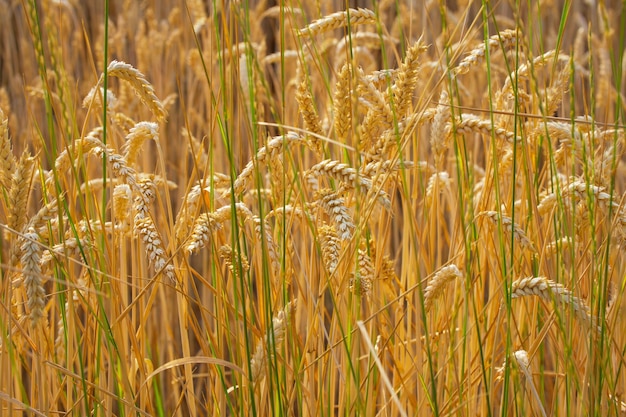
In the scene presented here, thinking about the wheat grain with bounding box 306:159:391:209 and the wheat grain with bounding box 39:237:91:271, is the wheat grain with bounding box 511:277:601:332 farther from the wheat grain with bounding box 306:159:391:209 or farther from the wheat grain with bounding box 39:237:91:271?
the wheat grain with bounding box 39:237:91:271

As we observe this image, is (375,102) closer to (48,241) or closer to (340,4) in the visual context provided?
(48,241)

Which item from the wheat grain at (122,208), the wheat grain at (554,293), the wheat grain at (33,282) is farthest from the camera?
the wheat grain at (122,208)

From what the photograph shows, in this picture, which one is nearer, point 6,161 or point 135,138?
point 6,161

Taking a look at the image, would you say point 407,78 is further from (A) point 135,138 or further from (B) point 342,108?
(A) point 135,138

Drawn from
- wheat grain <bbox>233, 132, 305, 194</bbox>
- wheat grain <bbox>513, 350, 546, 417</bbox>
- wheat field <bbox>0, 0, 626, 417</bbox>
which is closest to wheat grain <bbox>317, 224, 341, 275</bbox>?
wheat field <bbox>0, 0, 626, 417</bbox>

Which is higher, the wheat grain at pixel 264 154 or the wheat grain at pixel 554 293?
the wheat grain at pixel 264 154

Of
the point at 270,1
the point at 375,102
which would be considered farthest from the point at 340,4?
the point at 375,102

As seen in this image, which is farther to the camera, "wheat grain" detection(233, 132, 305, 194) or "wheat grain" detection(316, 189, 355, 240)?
"wheat grain" detection(233, 132, 305, 194)

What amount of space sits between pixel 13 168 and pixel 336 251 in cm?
34

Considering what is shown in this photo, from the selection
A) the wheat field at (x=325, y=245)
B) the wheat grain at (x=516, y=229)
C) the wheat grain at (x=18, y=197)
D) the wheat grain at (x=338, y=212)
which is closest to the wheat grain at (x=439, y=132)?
the wheat field at (x=325, y=245)

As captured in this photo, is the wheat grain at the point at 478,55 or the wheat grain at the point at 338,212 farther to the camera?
the wheat grain at the point at 478,55

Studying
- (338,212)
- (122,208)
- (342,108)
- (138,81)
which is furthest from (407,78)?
(122,208)

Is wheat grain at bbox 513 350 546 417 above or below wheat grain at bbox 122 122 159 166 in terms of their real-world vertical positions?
below

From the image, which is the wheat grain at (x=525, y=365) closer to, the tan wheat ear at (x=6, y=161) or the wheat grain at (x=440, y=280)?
the wheat grain at (x=440, y=280)
